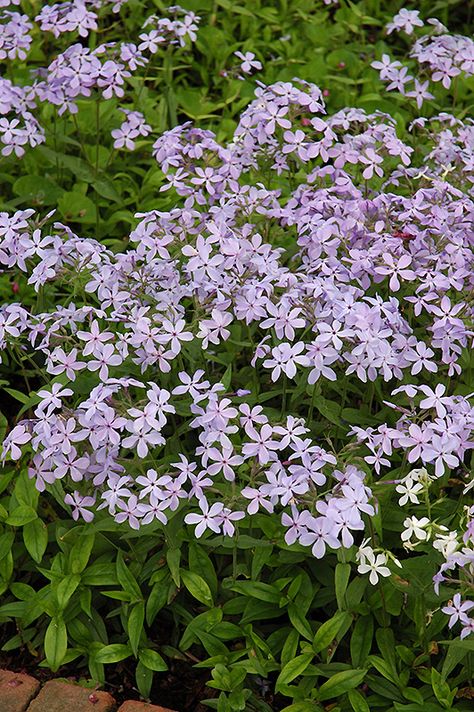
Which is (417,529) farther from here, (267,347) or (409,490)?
(267,347)

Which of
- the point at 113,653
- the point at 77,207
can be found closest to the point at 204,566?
the point at 113,653

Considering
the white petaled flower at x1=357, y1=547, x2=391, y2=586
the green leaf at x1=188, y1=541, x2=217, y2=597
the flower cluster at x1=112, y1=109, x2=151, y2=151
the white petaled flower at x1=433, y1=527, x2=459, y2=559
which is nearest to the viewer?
the white petaled flower at x1=433, y1=527, x2=459, y2=559

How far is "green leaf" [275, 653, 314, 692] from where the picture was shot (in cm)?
254

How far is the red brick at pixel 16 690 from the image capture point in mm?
2639

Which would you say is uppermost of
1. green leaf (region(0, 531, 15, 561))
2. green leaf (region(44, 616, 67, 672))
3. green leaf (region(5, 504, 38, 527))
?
green leaf (region(5, 504, 38, 527))

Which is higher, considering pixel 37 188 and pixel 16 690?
pixel 37 188

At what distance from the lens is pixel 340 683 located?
252 centimetres

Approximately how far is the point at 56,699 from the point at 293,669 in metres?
0.61

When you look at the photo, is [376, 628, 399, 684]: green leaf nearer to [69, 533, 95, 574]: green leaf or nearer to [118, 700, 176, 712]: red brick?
[118, 700, 176, 712]: red brick

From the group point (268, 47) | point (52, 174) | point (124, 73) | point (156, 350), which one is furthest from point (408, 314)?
point (268, 47)

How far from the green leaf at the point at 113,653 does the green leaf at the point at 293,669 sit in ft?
1.34

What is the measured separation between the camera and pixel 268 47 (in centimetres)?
510

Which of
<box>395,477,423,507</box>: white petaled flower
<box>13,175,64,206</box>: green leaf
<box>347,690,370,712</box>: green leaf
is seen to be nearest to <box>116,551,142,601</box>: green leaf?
<box>347,690,370,712</box>: green leaf

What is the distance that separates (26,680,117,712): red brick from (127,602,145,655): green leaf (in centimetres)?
14
